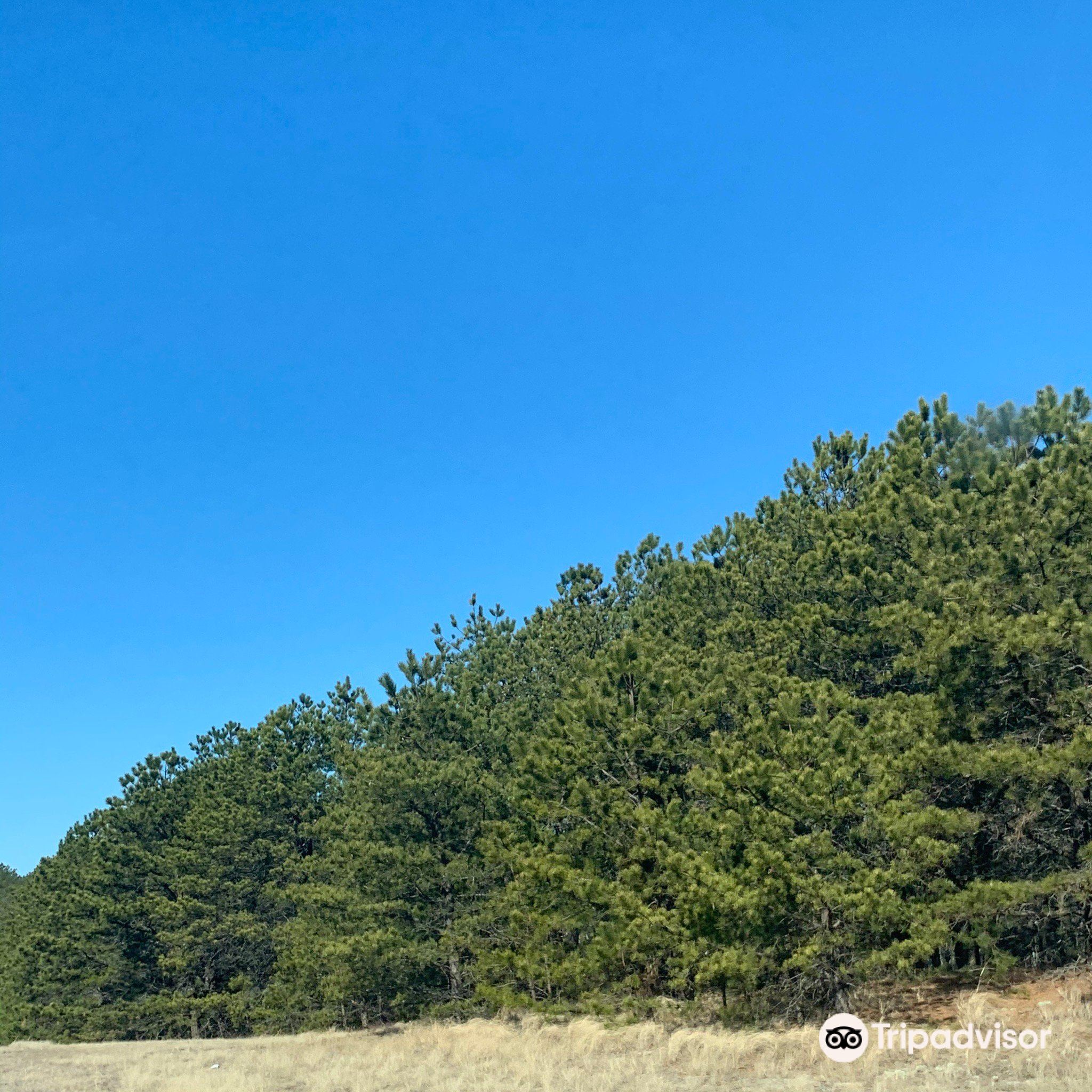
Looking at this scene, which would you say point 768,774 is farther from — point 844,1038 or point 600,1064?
point 600,1064

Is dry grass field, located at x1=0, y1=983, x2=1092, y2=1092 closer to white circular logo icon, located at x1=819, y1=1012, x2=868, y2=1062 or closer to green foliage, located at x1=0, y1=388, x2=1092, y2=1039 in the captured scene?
white circular logo icon, located at x1=819, y1=1012, x2=868, y2=1062

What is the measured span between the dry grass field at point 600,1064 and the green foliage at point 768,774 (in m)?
1.09

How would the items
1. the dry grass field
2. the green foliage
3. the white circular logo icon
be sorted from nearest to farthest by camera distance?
the dry grass field, the white circular logo icon, the green foliage

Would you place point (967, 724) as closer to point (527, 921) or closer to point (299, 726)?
point (527, 921)

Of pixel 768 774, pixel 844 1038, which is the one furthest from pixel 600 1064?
pixel 768 774

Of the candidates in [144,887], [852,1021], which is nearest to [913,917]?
[852,1021]

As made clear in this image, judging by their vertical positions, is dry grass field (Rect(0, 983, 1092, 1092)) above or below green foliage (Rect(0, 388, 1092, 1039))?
below

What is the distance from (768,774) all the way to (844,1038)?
4516 mm

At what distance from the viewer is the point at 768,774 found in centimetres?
1695

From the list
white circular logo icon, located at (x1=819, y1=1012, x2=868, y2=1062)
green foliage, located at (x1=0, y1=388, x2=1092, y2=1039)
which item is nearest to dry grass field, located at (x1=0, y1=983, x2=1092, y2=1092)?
white circular logo icon, located at (x1=819, y1=1012, x2=868, y2=1062)

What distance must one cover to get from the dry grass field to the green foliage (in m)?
1.09

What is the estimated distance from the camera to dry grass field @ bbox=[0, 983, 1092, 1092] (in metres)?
12.9

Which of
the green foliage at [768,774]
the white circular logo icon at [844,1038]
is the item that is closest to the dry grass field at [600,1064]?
the white circular logo icon at [844,1038]

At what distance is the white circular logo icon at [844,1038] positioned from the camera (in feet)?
49.2
